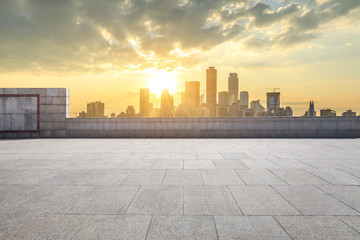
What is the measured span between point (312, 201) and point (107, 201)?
13.6 ft

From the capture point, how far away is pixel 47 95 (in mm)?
16375

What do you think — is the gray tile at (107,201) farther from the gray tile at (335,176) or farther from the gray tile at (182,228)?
the gray tile at (335,176)

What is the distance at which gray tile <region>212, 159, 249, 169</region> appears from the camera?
7223 millimetres

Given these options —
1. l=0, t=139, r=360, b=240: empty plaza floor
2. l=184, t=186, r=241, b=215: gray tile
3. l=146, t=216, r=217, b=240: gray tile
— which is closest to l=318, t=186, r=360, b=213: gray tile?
l=0, t=139, r=360, b=240: empty plaza floor

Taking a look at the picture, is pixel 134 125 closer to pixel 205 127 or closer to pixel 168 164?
pixel 205 127

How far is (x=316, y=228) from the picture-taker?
3.45 m

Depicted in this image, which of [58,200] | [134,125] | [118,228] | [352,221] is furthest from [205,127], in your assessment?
[118,228]

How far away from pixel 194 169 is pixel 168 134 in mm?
9477

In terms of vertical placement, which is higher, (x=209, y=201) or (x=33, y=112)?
(x=33, y=112)

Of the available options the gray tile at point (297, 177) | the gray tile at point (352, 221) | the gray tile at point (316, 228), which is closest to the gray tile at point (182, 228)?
the gray tile at point (316, 228)

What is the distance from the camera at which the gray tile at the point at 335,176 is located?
18.7 feet

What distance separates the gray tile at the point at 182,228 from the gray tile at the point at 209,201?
26 centimetres

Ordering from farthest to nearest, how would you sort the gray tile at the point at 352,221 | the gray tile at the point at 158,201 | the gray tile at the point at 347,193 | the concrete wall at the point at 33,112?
the concrete wall at the point at 33,112 → the gray tile at the point at 347,193 → the gray tile at the point at 158,201 → the gray tile at the point at 352,221

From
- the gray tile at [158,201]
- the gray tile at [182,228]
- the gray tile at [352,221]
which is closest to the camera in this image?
the gray tile at [182,228]
